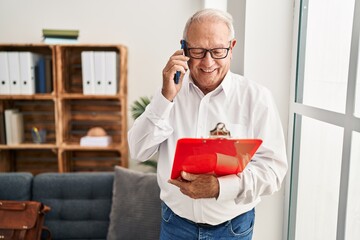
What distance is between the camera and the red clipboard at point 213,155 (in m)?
1.05

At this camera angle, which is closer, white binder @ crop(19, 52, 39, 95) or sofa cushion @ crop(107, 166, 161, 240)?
sofa cushion @ crop(107, 166, 161, 240)

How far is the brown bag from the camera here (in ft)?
7.50

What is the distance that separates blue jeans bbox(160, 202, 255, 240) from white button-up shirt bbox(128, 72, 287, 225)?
0.03 metres

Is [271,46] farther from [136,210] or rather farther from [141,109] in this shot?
[141,109]

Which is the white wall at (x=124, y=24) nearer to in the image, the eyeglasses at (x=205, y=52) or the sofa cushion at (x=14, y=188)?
the sofa cushion at (x=14, y=188)

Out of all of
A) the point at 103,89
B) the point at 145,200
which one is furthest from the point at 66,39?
the point at 145,200

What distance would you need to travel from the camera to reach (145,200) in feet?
7.80

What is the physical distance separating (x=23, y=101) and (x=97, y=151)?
32.2 inches

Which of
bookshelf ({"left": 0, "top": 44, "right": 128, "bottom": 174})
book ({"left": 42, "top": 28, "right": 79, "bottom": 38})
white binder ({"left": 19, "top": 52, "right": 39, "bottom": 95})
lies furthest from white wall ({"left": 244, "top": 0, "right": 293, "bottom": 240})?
white binder ({"left": 19, "top": 52, "right": 39, "bottom": 95})

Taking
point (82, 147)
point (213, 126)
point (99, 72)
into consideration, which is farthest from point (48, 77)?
point (213, 126)

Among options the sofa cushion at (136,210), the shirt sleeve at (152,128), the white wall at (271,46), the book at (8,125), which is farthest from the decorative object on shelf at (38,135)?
the white wall at (271,46)

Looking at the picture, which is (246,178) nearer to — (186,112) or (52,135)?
(186,112)

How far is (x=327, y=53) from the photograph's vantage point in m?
1.44

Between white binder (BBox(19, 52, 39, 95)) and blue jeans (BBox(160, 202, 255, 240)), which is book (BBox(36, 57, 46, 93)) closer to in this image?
white binder (BBox(19, 52, 39, 95))
